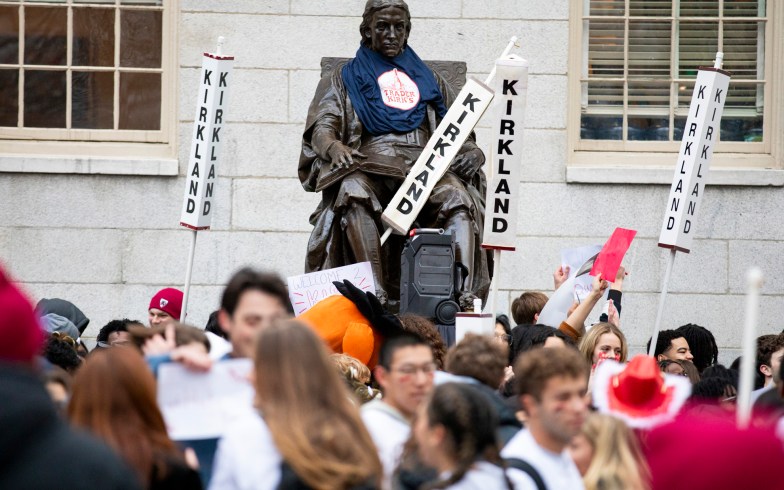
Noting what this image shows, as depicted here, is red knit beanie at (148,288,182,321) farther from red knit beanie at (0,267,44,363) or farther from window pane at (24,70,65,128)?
red knit beanie at (0,267,44,363)

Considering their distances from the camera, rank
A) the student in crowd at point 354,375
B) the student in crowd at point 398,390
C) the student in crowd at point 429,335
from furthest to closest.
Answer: the student in crowd at point 429,335
the student in crowd at point 354,375
the student in crowd at point 398,390

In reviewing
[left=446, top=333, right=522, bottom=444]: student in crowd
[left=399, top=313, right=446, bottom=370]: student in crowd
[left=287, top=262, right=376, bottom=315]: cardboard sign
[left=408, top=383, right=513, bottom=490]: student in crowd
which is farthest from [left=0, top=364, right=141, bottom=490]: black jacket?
[left=287, top=262, right=376, bottom=315]: cardboard sign

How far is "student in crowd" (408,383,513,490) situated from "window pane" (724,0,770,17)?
9.69 m

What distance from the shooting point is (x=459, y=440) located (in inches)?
156

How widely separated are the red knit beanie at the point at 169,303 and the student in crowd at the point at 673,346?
3.04 m

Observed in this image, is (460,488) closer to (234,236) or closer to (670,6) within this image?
(234,236)

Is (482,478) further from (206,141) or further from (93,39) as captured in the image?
(93,39)

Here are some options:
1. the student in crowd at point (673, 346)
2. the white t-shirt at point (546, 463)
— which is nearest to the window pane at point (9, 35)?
the student in crowd at point (673, 346)

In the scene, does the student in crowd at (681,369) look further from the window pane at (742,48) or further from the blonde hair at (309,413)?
the window pane at (742,48)

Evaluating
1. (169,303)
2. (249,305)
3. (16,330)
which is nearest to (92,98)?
(169,303)

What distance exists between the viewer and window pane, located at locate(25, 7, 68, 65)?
41.8 feet

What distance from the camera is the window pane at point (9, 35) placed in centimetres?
1269

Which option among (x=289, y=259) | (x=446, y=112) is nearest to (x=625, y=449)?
(x=446, y=112)

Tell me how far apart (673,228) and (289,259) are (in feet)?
13.1
